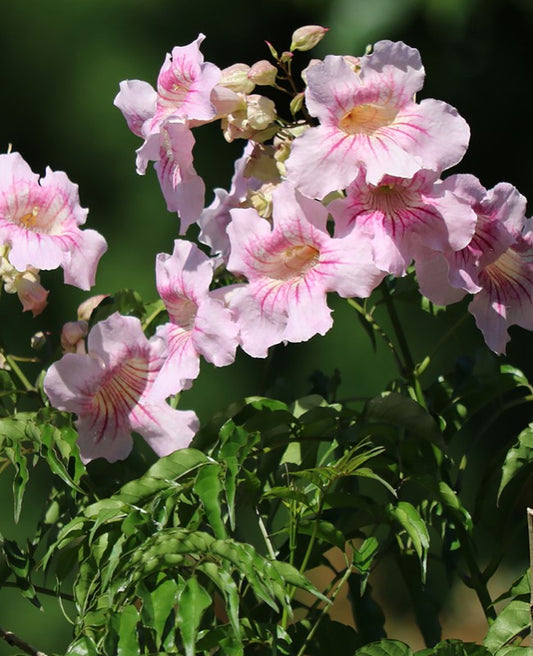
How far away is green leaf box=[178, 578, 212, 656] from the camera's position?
0.61 metres

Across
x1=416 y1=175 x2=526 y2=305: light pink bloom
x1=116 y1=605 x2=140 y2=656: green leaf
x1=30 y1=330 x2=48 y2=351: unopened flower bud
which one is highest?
x1=416 y1=175 x2=526 y2=305: light pink bloom

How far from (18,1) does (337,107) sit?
1958 millimetres

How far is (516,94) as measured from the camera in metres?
2.62

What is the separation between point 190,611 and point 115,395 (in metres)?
0.30

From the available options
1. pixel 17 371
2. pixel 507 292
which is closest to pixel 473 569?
pixel 507 292

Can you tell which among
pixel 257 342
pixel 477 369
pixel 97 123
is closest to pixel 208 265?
pixel 257 342

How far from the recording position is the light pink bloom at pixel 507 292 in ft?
2.68

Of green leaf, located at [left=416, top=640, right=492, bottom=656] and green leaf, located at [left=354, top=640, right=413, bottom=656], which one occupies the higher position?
green leaf, located at [left=354, top=640, right=413, bottom=656]

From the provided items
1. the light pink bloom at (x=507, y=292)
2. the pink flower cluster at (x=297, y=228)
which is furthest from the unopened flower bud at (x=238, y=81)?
the light pink bloom at (x=507, y=292)

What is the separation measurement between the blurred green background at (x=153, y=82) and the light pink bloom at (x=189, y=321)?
1.52m

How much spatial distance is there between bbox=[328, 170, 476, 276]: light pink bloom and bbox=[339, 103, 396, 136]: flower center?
1.9 inches

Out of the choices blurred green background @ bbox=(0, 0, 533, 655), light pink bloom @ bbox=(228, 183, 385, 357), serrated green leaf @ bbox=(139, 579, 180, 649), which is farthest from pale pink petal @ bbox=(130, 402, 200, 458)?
blurred green background @ bbox=(0, 0, 533, 655)

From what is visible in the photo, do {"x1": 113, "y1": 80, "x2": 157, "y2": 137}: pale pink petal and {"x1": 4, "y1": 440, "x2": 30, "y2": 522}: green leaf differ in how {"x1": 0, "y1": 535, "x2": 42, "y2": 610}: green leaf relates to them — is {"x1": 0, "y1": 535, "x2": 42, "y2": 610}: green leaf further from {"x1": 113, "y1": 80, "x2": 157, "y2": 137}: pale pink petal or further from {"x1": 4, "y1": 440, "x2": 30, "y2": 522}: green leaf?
{"x1": 113, "y1": 80, "x2": 157, "y2": 137}: pale pink petal

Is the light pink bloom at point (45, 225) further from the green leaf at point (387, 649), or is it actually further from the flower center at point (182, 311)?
the green leaf at point (387, 649)
